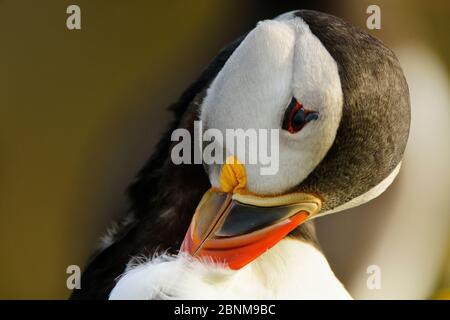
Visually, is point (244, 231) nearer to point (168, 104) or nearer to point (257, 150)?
point (257, 150)

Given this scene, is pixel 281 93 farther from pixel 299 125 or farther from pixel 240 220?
pixel 240 220

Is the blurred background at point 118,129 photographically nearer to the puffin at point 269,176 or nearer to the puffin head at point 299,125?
the puffin at point 269,176

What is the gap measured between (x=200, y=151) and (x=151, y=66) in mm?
286

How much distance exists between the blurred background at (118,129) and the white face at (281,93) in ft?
0.66

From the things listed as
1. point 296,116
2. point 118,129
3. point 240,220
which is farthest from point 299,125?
point 118,129

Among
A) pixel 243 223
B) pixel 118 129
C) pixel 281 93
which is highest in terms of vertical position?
pixel 281 93

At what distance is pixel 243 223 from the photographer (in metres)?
1.08

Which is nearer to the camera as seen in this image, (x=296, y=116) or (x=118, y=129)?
(x=296, y=116)

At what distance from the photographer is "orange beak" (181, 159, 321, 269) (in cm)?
105

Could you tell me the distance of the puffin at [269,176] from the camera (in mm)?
982

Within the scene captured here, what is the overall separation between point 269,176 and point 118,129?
0.46 m

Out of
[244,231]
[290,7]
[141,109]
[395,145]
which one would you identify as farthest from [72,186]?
[395,145]

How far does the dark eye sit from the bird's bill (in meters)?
0.12

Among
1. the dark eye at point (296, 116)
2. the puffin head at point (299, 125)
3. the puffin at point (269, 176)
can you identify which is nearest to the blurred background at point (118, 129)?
the puffin at point (269, 176)
